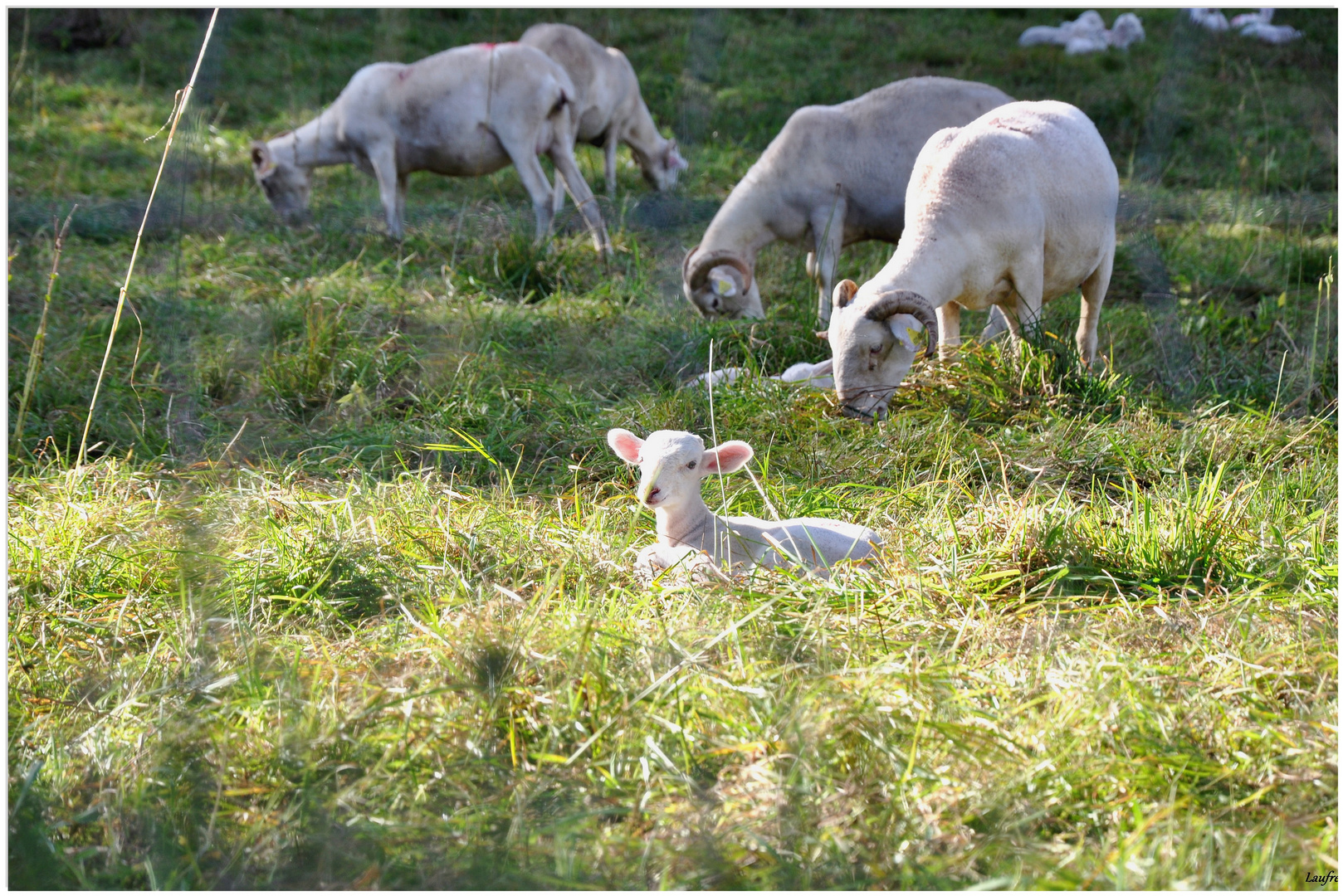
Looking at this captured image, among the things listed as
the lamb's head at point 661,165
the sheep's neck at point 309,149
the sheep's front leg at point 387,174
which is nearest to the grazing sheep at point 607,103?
the lamb's head at point 661,165

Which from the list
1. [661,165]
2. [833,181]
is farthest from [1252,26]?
[833,181]

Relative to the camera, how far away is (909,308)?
179 inches

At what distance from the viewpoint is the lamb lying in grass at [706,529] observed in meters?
3.18

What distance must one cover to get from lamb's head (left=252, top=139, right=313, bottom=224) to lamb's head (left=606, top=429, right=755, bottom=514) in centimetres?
592

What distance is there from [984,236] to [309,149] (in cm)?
558

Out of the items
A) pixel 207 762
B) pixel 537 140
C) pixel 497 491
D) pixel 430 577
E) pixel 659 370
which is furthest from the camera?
pixel 537 140

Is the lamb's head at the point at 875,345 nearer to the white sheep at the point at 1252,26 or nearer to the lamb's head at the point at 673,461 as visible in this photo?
the lamb's head at the point at 673,461

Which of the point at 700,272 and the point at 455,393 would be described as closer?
the point at 455,393

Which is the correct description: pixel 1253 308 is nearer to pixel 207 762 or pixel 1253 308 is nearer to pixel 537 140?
pixel 537 140

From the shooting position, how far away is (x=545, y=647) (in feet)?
8.97

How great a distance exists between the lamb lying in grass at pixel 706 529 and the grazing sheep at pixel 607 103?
20.1 feet

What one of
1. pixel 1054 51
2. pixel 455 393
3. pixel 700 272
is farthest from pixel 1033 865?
pixel 1054 51

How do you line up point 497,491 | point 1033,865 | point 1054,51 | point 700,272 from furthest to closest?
point 1054,51 < point 700,272 < point 497,491 < point 1033,865

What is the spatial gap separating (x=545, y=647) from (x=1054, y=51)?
11.3 meters
